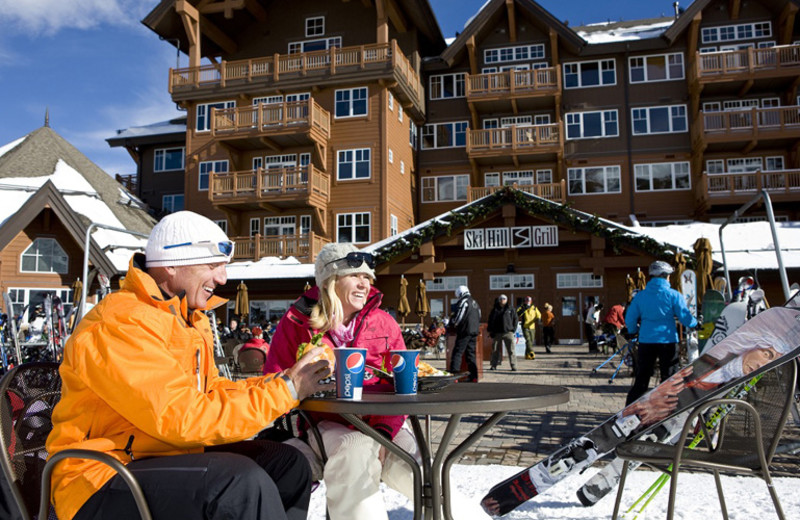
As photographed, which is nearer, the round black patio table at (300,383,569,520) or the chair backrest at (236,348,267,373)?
the round black patio table at (300,383,569,520)

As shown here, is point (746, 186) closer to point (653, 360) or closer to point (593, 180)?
point (593, 180)

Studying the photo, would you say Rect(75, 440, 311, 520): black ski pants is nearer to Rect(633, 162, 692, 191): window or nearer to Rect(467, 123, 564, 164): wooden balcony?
Rect(467, 123, 564, 164): wooden balcony

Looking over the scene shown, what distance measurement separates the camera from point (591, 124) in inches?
1127

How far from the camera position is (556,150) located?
88.5ft

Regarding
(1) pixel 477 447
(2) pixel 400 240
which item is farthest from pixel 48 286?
(1) pixel 477 447

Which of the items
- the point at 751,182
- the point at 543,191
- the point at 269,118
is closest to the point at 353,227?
the point at 269,118

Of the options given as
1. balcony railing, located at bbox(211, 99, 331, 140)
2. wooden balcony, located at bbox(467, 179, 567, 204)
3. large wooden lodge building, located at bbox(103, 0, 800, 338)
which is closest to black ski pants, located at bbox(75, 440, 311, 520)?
large wooden lodge building, located at bbox(103, 0, 800, 338)

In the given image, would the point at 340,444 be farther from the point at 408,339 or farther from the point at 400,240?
the point at 400,240

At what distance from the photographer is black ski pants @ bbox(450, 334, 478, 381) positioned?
36.1 ft

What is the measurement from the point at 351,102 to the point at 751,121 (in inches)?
655

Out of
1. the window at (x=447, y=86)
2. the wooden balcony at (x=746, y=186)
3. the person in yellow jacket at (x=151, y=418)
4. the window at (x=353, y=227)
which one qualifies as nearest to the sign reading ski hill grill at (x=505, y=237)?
the window at (x=353, y=227)

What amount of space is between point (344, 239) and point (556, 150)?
9998 millimetres

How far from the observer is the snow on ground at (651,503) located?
3760 mm

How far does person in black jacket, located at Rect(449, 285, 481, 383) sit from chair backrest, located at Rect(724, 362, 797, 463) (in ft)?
25.4
